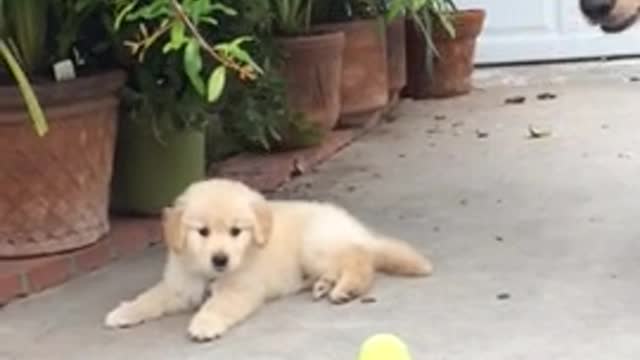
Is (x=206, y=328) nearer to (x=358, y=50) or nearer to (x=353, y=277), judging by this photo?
(x=353, y=277)

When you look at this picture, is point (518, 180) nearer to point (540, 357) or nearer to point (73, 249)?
point (73, 249)

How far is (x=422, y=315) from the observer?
3.19 metres

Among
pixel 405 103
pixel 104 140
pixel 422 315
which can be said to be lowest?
pixel 405 103

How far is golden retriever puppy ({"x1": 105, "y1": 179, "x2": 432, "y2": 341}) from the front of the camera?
316cm

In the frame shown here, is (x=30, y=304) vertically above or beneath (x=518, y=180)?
above

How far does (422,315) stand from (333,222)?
0.38 metres

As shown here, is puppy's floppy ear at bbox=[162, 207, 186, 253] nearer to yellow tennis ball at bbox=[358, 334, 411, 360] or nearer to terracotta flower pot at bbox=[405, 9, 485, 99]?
yellow tennis ball at bbox=[358, 334, 411, 360]

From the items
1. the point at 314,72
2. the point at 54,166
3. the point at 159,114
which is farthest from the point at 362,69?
the point at 54,166

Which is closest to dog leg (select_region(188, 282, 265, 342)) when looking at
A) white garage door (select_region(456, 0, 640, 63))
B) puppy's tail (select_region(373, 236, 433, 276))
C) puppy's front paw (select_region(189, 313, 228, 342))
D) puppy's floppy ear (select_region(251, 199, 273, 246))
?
puppy's front paw (select_region(189, 313, 228, 342))

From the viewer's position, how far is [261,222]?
10.6 ft

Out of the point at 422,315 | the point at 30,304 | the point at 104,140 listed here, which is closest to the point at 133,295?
the point at 30,304

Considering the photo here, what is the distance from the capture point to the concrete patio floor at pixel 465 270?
301cm

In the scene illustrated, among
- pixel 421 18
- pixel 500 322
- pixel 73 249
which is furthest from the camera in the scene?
pixel 421 18

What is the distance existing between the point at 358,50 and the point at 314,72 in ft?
1.73
